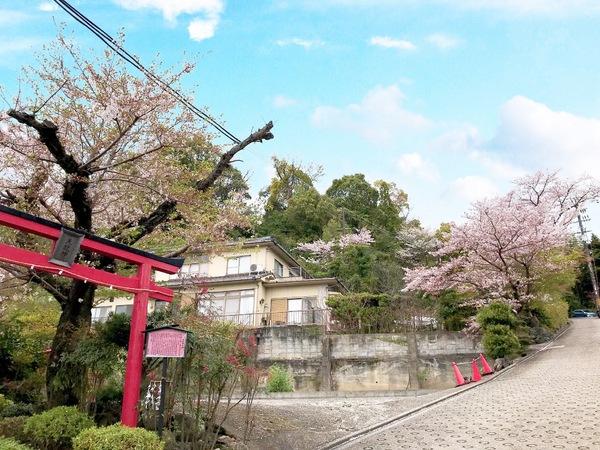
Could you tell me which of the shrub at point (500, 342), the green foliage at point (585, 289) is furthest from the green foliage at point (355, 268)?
the green foliage at point (585, 289)

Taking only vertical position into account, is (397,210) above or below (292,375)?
above

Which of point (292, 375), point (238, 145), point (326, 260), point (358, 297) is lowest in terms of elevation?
point (292, 375)

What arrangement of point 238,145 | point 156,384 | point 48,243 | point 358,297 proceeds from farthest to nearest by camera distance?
point 358,297, point 48,243, point 238,145, point 156,384

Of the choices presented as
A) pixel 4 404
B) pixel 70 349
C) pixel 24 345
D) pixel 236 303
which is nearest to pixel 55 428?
pixel 70 349

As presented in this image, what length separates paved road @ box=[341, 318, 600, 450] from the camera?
24.0 feet

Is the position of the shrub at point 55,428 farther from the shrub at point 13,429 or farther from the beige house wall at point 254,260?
the beige house wall at point 254,260

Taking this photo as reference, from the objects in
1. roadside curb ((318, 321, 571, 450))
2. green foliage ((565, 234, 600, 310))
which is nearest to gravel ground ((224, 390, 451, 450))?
roadside curb ((318, 321, 571, 450))

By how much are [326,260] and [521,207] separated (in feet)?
47.7

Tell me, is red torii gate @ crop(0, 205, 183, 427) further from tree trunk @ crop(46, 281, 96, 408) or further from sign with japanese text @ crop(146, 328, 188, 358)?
tree trunk @ crop(46, 281, 96, 408)

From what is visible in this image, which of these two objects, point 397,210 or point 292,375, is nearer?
point 292,375

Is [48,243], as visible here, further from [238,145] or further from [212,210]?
[238,145]

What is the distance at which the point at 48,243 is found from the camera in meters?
10.3

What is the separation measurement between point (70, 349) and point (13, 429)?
141 centimetres

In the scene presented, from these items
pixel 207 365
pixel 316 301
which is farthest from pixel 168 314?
pixel 316 301
